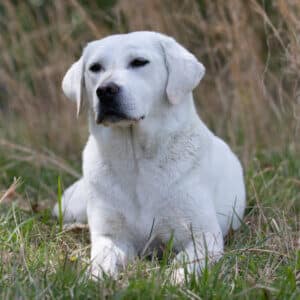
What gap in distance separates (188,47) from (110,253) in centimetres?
272

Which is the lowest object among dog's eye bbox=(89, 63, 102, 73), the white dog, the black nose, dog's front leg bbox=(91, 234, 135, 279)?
dog's front leg bbox=(91, 234, 135, 279)

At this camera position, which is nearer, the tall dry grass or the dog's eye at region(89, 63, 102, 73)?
the dog's eye at region(89, 63, 102, 73)

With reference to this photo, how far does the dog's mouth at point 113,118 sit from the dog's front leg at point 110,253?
57 centimetres

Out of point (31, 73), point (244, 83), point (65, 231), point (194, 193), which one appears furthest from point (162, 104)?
point (31, 73)

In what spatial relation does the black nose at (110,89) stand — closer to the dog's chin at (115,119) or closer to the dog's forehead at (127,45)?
the dog's chin at (115,119)

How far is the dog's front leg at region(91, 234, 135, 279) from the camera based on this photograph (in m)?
3.19

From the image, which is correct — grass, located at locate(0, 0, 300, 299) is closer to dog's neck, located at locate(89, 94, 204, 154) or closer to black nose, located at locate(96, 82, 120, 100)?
dog's neck, located at locate(89, 94, 204, 154)

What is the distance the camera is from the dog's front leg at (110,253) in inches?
125

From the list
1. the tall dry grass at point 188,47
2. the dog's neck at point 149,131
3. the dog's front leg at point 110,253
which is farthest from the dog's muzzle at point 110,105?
the tall dry grass at point 188,47

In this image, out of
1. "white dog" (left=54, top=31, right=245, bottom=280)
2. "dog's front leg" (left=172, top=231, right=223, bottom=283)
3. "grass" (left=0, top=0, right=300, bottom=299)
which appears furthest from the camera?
"white dog" (left=54, top=31, right=245, bottom=280)

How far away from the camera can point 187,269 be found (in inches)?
115

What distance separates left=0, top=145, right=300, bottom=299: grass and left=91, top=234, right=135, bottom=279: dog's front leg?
2.9 inches

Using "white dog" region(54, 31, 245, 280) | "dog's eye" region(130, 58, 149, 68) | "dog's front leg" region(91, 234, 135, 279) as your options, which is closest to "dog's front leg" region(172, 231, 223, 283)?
"white dog" region(54, 31, 245, 280)

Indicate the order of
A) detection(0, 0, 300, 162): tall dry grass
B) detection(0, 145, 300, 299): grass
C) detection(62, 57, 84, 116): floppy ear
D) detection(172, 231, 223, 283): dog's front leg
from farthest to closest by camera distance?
1. detection(0, 0, 300, 162): tall dry grass
2. detection(62, 57, 84, 116): floppy ear
3. detection(172, 231, 223, 283): dog's front leg
4. detection(0, 145, 300, 299): grass
